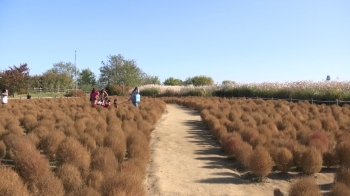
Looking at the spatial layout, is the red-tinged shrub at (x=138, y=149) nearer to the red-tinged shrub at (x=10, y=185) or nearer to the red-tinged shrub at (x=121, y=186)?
the red-tinged shrub at (x=121, y=186)

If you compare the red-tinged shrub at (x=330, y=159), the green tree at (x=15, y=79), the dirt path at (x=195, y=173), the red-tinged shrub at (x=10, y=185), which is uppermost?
the green tree at (x=15, y=79)

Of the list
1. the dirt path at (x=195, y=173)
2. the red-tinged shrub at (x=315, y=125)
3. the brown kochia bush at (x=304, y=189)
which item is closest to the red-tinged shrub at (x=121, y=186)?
the dirt path at (x=195, y=173)

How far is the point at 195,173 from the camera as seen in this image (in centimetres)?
827

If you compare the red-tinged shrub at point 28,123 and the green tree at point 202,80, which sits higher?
the green tree at point 202,80

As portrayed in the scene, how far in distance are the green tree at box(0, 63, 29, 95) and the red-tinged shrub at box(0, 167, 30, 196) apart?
51784 millimetres

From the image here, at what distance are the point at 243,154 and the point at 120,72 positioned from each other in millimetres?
69243

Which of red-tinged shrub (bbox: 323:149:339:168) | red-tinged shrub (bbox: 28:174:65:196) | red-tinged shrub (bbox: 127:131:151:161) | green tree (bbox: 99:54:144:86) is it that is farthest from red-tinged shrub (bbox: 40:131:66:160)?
green tree (bbox: 99:54:144:86)

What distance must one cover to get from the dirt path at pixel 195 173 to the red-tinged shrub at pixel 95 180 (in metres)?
1.26

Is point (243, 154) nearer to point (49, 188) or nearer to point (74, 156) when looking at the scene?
point (74, 156)

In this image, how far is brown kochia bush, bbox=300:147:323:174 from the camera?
8.05 metres

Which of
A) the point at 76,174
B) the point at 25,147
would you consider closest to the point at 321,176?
the point at 76,174

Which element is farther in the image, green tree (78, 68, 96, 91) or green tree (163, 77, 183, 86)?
green tree (78, 68, 96, 91)

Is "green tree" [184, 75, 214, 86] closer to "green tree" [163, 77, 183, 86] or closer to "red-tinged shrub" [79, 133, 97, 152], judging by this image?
"green tree" [163, 77, 183, 86]

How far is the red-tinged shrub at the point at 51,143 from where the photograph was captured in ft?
29.1
